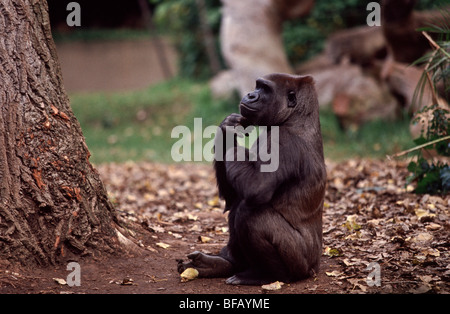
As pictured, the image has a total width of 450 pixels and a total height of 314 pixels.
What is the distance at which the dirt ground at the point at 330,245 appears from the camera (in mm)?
3559

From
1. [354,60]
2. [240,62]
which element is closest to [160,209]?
[240,62]

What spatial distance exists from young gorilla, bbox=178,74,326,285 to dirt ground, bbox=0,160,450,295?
0.15m

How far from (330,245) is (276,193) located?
1.22 m

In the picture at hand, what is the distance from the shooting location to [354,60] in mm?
12891

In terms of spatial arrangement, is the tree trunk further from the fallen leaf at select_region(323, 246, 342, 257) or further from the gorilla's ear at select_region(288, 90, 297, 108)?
the fallen leaf at select_region(323, 246, 342, 257)

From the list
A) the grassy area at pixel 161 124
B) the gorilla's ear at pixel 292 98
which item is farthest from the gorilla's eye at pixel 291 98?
the grassy area at pixel 161 124

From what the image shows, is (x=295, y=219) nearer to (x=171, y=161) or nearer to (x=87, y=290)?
(x=87, y=290)

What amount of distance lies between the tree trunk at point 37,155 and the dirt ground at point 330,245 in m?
0.17

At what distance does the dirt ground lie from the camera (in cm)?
356

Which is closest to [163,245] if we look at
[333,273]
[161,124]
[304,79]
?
[333,273]

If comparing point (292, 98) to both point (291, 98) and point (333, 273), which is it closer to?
point (291, 98)

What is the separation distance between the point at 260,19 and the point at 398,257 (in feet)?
32.7

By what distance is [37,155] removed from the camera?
3.71 metres

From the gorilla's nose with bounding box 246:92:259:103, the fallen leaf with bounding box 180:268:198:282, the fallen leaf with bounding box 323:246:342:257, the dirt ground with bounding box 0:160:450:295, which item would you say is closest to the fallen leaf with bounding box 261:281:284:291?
the dirt ground with bounding box 0:160:450:295
